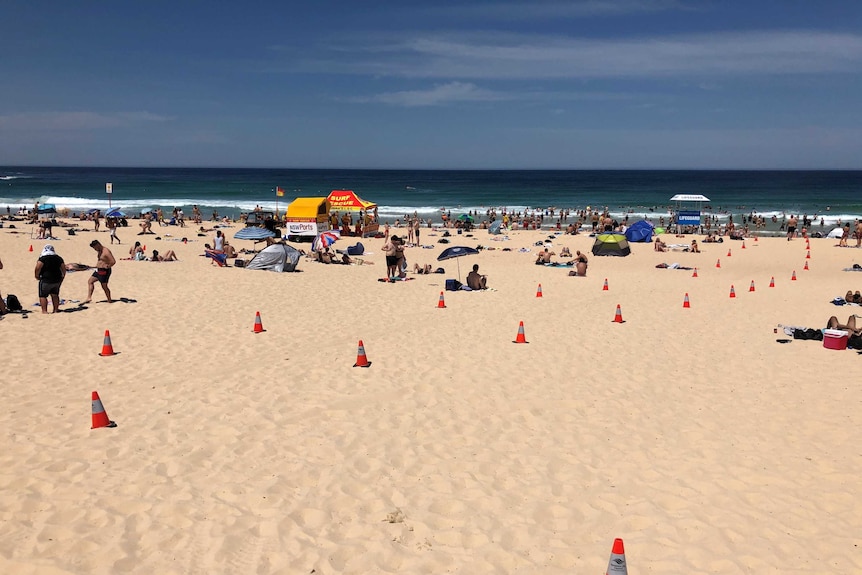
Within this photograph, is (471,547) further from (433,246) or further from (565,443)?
(433,246)

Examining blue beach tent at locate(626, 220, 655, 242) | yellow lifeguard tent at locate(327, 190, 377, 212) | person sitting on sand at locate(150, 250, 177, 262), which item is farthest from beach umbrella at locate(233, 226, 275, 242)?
blue beach tent at locate(626, 220, 655, 242)

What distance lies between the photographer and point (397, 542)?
520cm

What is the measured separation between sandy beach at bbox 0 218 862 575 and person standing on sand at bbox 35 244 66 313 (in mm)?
489

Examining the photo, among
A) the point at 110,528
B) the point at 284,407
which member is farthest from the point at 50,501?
the point at 284,407

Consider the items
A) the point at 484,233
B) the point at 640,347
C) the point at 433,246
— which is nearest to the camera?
the point at 640,347

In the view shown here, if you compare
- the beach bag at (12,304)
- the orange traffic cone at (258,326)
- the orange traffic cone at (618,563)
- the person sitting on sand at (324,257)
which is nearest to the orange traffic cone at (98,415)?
the orange traffic cone at (258,326)

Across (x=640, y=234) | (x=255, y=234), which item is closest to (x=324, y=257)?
(x=255, y=234)

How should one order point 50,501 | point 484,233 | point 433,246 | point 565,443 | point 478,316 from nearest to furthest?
point 50,501
point 565,443
point 478,316
point 433,246
point 484,233

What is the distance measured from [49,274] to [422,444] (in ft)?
33.7

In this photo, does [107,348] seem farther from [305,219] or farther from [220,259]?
[305,219]

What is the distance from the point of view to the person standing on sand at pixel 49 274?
1323cm

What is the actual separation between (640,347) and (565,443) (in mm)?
5261

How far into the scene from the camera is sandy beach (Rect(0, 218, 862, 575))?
514 centimetres

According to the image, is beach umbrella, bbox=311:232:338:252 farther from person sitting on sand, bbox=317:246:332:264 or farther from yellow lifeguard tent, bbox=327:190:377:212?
yellow lifeguard tent, bbox=327:190:377:212
